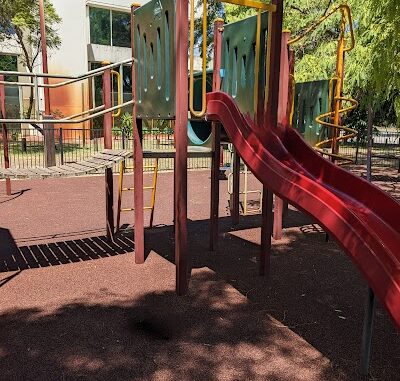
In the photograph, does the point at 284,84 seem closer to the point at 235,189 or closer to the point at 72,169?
the point at 235,189

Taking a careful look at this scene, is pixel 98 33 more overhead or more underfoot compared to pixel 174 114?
more overhead

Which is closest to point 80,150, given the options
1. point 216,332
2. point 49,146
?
point 49,146

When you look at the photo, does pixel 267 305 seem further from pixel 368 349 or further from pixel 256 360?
pixel 368 349

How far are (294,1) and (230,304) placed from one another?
13801 millimetres

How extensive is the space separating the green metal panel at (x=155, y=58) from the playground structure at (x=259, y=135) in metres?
0.01

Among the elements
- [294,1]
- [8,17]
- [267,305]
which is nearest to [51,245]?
[267,305]

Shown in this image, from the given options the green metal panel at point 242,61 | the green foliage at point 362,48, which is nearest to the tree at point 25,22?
the green foliage at point 362,48

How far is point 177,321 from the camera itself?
3926 millimetres

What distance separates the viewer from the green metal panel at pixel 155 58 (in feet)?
14.5

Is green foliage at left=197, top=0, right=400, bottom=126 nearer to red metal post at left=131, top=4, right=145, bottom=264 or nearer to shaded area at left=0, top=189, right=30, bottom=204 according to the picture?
red metal post at left=131, top=4, right=145, bottom=264

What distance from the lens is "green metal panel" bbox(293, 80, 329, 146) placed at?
24.0 feet

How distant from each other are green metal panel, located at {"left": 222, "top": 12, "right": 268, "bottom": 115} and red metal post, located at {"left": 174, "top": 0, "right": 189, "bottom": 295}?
2.63 ft

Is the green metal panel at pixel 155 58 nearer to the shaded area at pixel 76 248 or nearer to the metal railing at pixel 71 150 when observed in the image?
the shaded area at pixel 76 248

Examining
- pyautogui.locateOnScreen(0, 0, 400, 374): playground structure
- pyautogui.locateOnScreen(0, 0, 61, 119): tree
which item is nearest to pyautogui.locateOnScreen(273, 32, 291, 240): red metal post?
pyautogui.locateOnScreen(0, 0, 400, 374): playground structure
